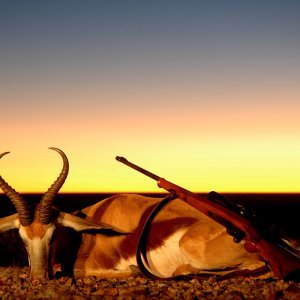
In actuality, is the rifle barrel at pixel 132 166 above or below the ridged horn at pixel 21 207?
above

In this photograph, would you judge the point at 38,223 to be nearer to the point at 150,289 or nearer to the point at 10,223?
the point at 10,223

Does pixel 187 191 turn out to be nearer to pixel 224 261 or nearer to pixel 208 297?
pixel 224 261

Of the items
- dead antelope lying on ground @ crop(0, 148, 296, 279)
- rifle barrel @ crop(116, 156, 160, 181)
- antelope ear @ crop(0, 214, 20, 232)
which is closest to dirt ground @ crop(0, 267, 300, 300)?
dead antelope lying on ground @ crop(0, 148, 296, 279)

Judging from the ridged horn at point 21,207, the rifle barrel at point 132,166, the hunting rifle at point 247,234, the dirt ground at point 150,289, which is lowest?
the dirt ground at point 150,289

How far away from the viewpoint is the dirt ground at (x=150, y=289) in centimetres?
656

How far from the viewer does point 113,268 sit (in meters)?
8.79

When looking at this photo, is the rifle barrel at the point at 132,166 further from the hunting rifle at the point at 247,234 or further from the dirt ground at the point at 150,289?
the dirt ground at the point at 150,289

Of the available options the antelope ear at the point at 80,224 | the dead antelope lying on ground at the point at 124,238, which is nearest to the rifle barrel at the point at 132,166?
the dead antelope lying on ground at the point at 124,238

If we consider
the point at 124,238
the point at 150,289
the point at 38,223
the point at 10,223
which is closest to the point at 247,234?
the point at 150,289

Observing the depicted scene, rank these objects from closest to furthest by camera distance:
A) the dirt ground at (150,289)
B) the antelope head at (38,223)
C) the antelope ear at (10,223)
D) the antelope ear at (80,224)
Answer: the dirt ground at (150,289)
the antelope head at (38,223)
the antelope ear at (10,223)
the antelope ear at (80,224)

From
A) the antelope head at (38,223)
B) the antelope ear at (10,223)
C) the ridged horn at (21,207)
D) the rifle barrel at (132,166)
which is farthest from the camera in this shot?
the rifle barrel at (132,166)

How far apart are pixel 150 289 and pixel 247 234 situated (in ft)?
5.05

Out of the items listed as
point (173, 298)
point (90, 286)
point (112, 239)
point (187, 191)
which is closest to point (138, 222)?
point (112, 239)

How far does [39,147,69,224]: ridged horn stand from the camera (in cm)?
811
